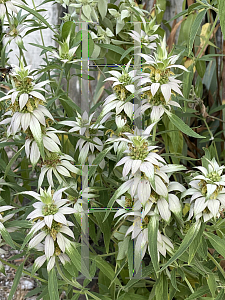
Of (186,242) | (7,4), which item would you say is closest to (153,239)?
(186,242)

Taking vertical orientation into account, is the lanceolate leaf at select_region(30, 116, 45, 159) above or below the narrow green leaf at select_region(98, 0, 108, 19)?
below

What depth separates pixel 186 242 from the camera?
0.48m

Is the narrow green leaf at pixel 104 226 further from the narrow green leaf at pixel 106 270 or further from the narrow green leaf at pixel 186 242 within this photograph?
the narrow green leaf at pixel 186 242

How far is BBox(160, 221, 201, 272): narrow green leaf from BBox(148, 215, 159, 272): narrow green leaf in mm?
14

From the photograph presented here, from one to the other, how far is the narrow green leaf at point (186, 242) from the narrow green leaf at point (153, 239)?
0.01m

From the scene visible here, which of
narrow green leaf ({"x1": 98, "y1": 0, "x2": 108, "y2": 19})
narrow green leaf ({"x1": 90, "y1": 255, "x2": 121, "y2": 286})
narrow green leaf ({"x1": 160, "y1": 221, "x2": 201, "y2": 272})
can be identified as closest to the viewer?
narrow green leaf ({"x1": 160, "y1": 221, "x2": 201, "y2": 272})

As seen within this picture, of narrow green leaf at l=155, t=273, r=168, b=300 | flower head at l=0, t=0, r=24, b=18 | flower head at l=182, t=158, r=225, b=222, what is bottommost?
narrow green leaf at l=155, t=273, r=168, b=300

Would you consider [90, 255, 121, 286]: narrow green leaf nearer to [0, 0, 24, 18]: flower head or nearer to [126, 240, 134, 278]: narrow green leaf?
[126, 240, 134, 278]: narrow green leaf

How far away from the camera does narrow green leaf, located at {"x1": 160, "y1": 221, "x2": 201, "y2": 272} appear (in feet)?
1.54

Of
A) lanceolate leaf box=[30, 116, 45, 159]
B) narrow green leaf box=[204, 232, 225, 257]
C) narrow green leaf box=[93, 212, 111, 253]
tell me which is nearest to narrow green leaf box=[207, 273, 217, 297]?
narrow green leaf box=[204, 232, 225, 257]

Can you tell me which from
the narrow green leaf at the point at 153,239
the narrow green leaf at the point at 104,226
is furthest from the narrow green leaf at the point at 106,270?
the narrow green leaf at the point at 153,239

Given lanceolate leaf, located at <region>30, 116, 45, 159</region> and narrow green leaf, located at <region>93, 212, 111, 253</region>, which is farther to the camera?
narrow green leaf, located at <region>93, 212, 111, 253</region>

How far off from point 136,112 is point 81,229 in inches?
9.4

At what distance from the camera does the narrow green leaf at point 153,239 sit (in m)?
0.48
